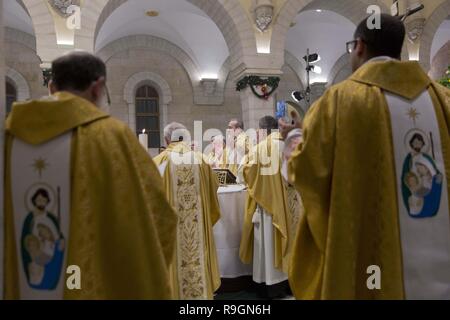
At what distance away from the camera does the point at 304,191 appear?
1.91 m

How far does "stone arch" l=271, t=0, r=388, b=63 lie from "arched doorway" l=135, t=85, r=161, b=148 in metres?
5.14

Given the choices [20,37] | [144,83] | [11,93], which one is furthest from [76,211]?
[20,37]

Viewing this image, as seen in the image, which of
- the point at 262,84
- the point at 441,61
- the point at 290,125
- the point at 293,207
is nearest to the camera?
the point at 290,125

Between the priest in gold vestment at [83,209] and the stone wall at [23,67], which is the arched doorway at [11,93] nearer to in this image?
the stone wall at [23,67]

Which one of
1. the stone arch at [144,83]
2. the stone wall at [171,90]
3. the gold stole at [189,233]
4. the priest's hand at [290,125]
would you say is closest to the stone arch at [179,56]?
the stone wall at [171,90]

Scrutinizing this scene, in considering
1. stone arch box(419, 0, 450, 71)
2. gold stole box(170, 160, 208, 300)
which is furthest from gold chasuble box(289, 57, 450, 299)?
stone arch box(419, 0, 450, 71)

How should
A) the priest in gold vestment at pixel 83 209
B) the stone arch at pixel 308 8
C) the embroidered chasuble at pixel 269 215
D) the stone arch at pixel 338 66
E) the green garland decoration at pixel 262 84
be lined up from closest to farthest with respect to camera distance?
the priest in gold vestment at pixel 83 209, the embroidered chasuble at pixel 269 215, the green garland decoration at pixel 262 84, the stone arch at pixel 308 8, the stone arch at pixel 338 66

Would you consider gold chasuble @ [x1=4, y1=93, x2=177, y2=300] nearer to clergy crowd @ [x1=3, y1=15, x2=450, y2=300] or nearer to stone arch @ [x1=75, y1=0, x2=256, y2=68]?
clergy crowd @ [x1=3, y1=15, x2=450, y2=300]

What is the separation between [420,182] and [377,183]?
223 mm

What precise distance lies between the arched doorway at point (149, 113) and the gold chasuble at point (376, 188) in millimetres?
11520

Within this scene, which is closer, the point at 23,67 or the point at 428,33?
the point at 428,33

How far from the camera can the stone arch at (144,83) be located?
12.9 meters

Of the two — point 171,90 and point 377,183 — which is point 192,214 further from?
point 171,90

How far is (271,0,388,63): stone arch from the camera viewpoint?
917 centimetres
